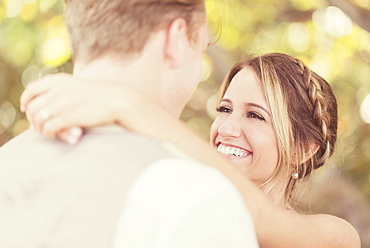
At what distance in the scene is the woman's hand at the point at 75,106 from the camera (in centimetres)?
203

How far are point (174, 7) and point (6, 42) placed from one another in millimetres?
6058

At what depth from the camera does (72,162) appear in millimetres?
1963

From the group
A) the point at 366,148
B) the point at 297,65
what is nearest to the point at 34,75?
the point at 366,148

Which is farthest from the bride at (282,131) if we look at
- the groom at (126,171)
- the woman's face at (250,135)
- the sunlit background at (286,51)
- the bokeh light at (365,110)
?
the bokeh light at (365,110)

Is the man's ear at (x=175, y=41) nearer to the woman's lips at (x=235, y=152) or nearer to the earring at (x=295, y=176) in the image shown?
the woman's lips at (x=235, y=152)

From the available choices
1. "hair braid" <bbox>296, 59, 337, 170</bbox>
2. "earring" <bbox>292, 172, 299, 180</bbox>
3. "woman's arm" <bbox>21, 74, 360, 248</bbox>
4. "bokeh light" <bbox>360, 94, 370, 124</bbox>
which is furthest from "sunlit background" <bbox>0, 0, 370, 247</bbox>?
"woman's arm" <bbox>21, 74, 360, 248</bbox>

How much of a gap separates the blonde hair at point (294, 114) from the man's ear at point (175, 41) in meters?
1.85

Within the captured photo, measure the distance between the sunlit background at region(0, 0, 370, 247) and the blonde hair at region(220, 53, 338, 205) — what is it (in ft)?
9.70

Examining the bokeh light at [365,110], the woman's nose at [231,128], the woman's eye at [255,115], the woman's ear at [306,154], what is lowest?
the bokeh light at [365,110]

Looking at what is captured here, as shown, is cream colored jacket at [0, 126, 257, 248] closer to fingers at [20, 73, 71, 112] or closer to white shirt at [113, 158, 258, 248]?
white shirt at [113, 158, 258, 248]

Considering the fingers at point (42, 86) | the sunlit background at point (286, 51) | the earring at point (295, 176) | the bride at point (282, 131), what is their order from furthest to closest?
the sunlit background at point (286, 51) → the earring at point (295, 176) → the bride at point (282, 131) → the fingers at point (42, 86)

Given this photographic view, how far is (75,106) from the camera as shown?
6.76 ft

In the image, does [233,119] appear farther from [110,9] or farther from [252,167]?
[110,9]

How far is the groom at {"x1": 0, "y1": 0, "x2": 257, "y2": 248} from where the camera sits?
6.07 feet
